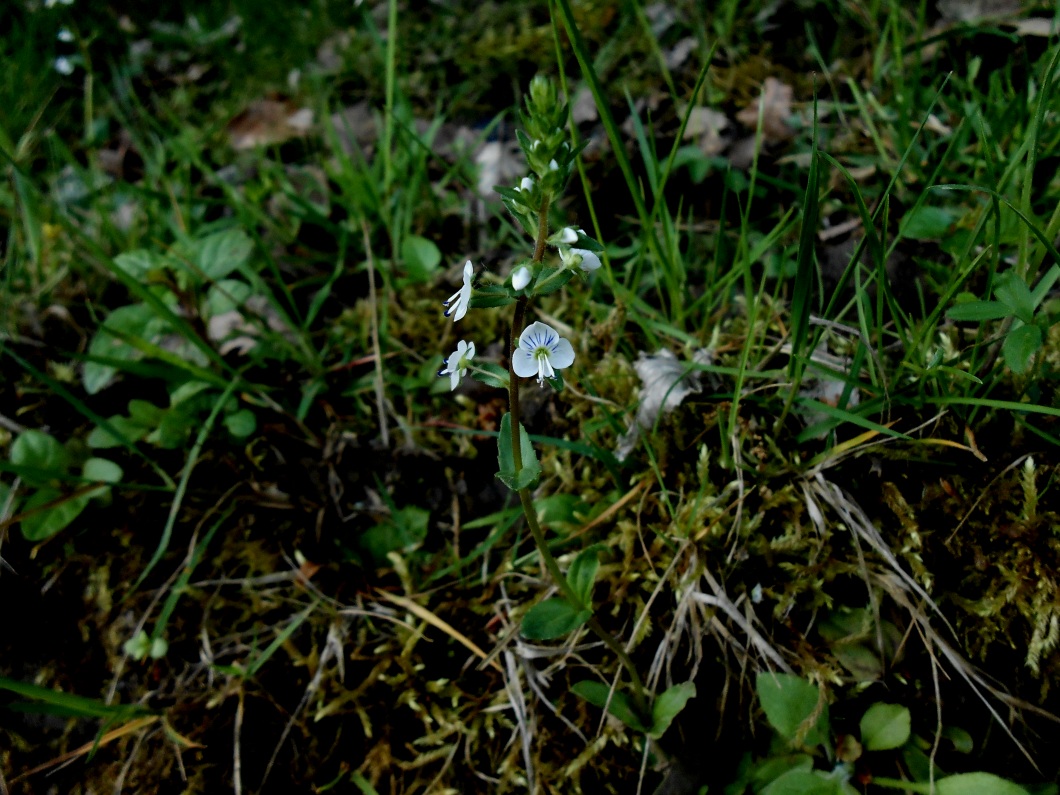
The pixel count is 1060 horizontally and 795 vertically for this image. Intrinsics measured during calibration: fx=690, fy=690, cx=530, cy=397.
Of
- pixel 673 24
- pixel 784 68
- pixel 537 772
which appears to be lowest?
pixel 537 772

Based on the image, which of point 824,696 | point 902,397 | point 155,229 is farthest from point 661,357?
point 155,229

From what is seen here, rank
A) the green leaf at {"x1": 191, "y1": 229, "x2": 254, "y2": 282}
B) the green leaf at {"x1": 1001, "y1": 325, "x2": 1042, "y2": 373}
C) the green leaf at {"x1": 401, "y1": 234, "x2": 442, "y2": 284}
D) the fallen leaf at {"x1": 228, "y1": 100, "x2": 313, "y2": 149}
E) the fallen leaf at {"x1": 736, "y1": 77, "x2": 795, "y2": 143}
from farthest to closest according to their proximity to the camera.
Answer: the fallen leaf at {"x1": 228, "y1": 100, "x2": 313, "y2": 149} < the fallen leaf at {"x1": 736, "y1": 77, "x2": 795, "y2": 143} < the green leaf at {"x1": 401, "y1": 234, "x2": 442, "y2": 284} < the green leaf at {"x1": 191, "y1": 229, "x2": 254, "y2": 282} < the green leaf at {"x1": 1001, "y1": 325, "x2": 1042, "y2": 373}

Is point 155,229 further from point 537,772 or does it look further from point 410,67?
point 537,772

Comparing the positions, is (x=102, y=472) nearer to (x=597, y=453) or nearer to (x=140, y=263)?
(x=140, y=263)

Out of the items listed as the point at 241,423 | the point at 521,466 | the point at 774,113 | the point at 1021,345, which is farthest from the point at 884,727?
the point at 774,113

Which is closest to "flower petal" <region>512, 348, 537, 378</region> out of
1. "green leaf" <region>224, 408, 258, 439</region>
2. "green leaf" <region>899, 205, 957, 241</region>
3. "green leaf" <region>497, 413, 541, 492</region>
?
"green leaf" <region>497, 413, 541, 492</region>

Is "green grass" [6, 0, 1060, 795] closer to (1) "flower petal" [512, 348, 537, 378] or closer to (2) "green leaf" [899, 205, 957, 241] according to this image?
(2) "green leaf" [899, 205, 957, 241]
